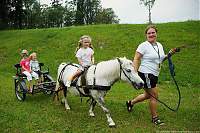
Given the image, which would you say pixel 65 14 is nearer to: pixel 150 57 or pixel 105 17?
pixel 105 17

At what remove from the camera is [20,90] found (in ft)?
39.1

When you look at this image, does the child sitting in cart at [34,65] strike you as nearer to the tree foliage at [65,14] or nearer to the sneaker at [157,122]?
the sneaker at [157,122]

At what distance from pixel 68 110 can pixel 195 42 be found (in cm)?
1656

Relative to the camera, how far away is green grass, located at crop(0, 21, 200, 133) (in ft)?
28.1

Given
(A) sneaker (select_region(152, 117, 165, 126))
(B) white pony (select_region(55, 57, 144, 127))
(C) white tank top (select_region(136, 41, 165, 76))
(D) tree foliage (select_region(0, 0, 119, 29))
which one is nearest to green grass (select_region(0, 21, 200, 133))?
(A) sneaker (select_region(152, 117, 165, 126))

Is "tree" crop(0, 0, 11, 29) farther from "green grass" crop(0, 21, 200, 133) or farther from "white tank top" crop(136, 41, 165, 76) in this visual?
"white tank top" crop(136, 41, 165, 76)

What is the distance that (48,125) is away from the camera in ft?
28.0

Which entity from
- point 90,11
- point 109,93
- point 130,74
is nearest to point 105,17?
point 90,11

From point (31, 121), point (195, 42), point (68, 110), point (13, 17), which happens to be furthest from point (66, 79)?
point (13, 17)

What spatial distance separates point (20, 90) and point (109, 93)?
150 inches

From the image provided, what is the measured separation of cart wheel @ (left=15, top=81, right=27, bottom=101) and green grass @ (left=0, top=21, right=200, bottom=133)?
22cm

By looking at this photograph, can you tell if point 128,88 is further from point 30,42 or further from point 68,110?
point 30,42

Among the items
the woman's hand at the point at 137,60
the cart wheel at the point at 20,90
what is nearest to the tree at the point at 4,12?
the cart wheel at the point at 20,90

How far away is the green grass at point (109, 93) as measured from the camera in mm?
8570
